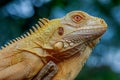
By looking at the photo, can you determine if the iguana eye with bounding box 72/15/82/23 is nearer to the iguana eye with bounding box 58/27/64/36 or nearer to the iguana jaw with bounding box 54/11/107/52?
the iguana jaw with bounding box 54/11/107/52

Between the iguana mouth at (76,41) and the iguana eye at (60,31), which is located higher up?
the iguana eye at (60,31)

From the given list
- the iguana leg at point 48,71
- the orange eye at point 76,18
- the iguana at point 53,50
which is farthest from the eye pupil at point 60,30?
the iguana leg at point 48,71

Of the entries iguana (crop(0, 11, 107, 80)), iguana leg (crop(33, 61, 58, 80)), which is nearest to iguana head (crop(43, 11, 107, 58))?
iguana (crop(0, 11, 107, 80))

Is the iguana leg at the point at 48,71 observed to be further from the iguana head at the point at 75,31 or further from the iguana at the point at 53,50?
the iguana head at the point at 75,31

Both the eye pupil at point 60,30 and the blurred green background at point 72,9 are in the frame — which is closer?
the eye pupil at point 60,30

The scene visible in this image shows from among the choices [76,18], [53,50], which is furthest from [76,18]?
[53,50]

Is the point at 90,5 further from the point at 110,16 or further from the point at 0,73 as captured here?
the point at 0,73

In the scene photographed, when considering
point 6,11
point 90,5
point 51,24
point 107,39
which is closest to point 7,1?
point 6,11

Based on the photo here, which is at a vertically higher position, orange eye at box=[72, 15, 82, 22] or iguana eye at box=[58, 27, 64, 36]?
orange eye at box=[72, 15, 82, 22]

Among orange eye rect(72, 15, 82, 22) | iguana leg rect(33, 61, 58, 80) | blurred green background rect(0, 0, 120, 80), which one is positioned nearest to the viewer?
iguana leg rect(33, 61, 58, 80)
